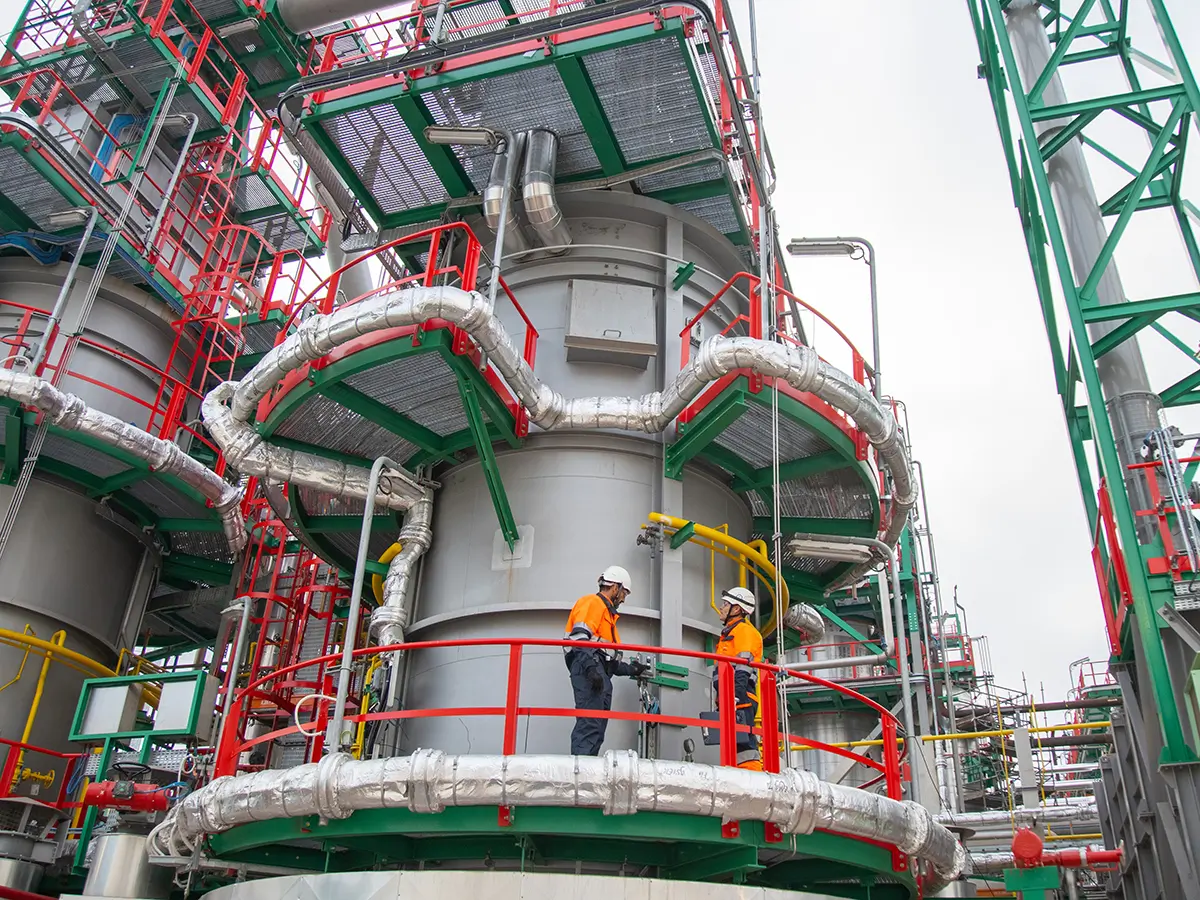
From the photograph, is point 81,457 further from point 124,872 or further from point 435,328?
point 435,328

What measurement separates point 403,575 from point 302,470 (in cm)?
166

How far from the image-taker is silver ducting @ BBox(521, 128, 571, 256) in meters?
12.3

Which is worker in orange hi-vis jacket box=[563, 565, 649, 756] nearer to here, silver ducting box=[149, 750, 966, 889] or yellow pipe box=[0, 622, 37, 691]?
silver ducting box=[149, 750, 966, 889]

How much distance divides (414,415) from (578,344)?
199cm

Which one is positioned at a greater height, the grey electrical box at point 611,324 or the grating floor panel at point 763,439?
the grey electrical box at point 611,324

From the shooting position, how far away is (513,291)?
512 inches

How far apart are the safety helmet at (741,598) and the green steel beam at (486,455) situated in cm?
233

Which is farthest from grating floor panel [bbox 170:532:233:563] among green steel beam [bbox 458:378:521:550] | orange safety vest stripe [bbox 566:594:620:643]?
orange safety vest stripe [bbox 566:594:620:643]

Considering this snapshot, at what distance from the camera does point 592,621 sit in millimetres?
9125

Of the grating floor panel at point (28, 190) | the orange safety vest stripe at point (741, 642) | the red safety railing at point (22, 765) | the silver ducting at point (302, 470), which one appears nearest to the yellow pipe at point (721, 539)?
the orange safety vest stripe at point (741, 642)

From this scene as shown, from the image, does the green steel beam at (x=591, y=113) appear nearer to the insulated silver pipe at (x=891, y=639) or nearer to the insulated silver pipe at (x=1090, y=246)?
the insulated silver pipe at (x=891, y=639)

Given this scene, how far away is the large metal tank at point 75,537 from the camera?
1551 cm

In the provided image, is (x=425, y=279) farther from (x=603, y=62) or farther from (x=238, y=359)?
(x=238, y=359)

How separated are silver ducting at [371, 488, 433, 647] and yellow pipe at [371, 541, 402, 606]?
0.34ft
